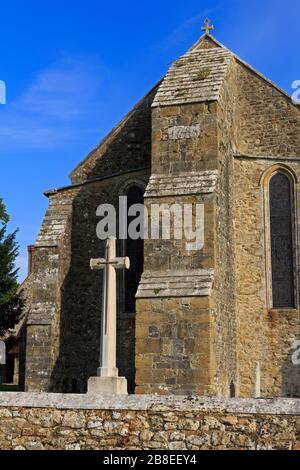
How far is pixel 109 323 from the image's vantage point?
966 cm

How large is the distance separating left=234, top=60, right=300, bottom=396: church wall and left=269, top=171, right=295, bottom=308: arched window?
0.20 m

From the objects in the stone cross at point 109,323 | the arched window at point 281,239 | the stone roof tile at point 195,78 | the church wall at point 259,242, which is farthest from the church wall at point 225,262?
the stone cross at point 109,323

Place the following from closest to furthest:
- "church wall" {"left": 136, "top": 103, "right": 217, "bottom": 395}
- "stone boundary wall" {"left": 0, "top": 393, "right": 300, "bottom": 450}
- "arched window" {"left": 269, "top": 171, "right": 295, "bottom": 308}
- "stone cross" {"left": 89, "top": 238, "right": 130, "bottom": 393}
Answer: "stone boundary wall" {"left": 0, "top": 393, "right": 300, "bottom": 450}, "stone cross" {"left": 89, "top": 238, "right": 130, "bottom": 393}, "church wall" {"left": 136, "top": 103, "right": 217, "bottom": 395}, "arched window" {"left": 269, "top": 171, "right": 295, "bottom": 308}

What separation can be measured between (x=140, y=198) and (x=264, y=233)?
129 inches

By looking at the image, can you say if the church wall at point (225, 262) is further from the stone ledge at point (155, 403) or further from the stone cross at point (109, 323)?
the stone ledge at point (155, 403)

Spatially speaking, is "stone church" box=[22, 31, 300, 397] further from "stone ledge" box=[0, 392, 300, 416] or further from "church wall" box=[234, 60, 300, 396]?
"stone ledge" box=[0, 392, 300, 416]

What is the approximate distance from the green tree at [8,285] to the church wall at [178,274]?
470 inches

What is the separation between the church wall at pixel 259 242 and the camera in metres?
13.9

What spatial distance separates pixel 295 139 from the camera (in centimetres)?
1519

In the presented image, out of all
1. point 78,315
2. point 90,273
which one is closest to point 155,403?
point 78,315

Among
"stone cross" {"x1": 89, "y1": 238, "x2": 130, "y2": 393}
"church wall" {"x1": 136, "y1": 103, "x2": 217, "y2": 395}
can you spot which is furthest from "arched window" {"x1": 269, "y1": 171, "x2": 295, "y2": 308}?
A: "stone cross" {"x1": 89, "y1": 238, "x2": 130, "y2": 393}

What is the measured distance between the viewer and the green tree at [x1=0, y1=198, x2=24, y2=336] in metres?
22.8
